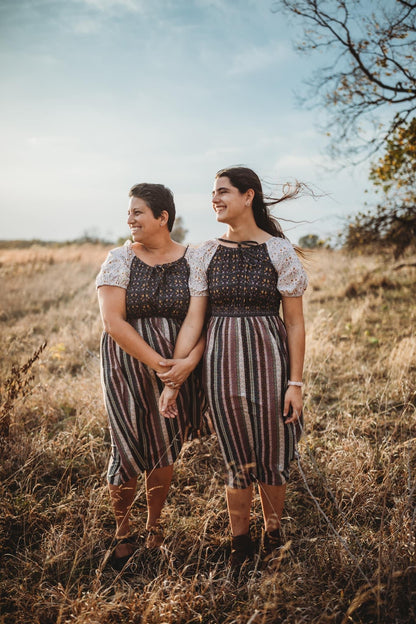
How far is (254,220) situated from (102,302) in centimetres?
107

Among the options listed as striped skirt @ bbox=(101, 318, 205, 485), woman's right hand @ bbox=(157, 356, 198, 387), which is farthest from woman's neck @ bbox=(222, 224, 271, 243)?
woman's right hand @ bbox=(157, 356, 198, 387)

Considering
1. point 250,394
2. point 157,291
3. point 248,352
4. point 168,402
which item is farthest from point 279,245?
point 168,402

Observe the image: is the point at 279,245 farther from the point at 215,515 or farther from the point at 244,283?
the point at 215,515

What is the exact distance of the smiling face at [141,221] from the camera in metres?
2.28

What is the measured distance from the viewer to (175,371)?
84.7 inches

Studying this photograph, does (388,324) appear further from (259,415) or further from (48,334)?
(48,334)

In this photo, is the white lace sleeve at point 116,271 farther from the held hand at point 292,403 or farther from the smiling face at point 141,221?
the held hand at point 292,403

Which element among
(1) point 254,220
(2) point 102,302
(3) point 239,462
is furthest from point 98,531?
(1) point 254,220

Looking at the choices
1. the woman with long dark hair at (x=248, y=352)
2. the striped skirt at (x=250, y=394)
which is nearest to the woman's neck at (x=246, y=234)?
the woman with long dark hair at (x=248, y=352)

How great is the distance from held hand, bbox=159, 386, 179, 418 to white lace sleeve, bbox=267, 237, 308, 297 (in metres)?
0.85

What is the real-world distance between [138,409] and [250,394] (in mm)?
675

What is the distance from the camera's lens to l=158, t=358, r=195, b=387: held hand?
2.15m

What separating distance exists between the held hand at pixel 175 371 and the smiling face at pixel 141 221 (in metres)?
0.77

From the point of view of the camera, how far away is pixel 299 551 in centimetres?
217
